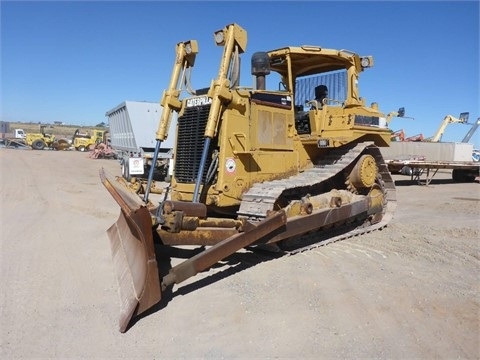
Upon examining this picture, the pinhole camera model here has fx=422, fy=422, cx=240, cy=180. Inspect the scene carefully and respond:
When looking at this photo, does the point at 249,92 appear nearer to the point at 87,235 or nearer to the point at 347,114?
the point at 347,114

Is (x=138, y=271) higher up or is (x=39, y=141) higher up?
(x=39, y=141)

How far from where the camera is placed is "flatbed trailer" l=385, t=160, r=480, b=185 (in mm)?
Result: 17172

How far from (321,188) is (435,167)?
493 inches

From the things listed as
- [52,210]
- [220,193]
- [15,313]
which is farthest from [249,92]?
[52,210]

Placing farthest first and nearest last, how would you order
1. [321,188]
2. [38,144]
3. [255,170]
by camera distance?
[38,144]
[321,188]
[255,170]

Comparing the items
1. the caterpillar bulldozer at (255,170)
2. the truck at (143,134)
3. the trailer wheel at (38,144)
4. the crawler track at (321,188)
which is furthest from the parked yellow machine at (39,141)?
the crawler track at (321,188)

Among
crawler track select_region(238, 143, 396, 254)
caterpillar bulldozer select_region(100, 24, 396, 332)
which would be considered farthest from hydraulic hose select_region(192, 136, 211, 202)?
crawler track select_region(238, 143, 396, 254)

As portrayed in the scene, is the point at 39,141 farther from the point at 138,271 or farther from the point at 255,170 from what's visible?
the point at 138,271

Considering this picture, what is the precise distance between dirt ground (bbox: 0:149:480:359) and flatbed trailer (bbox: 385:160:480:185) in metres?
10.4

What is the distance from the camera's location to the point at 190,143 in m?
6.24

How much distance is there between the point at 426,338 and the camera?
11.9 ft

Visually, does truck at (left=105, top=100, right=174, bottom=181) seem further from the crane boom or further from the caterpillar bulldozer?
the crane boom

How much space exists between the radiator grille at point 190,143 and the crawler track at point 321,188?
88 cm

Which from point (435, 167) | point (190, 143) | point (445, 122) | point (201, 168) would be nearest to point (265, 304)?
point (201, 168)
